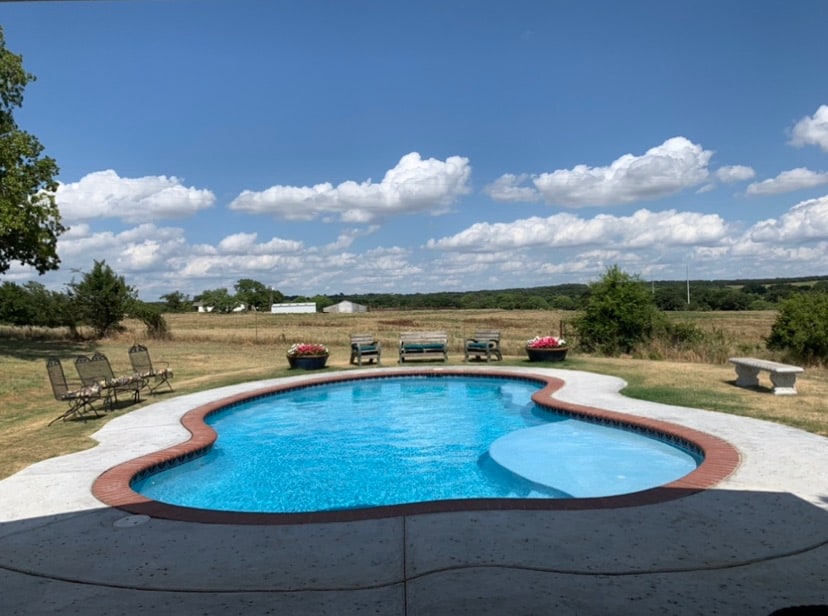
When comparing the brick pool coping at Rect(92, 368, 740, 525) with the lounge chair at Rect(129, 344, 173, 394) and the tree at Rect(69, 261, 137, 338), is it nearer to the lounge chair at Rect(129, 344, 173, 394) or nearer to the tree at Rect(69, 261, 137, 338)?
the lounge chair at Rect(129, 344, 173, 394)

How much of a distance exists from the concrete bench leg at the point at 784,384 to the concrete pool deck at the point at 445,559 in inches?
214

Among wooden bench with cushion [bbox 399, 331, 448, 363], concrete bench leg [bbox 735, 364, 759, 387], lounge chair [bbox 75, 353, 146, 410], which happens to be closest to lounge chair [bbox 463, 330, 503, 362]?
wooden bench with cushion [bbox 399, 331, 448, 363]

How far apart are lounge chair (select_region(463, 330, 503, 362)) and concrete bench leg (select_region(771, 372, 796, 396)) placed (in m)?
8.44

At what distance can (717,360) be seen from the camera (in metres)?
17.2

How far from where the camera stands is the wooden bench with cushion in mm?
18922

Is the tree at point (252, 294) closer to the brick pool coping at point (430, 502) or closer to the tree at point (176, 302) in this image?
the tree at point (176, 302)

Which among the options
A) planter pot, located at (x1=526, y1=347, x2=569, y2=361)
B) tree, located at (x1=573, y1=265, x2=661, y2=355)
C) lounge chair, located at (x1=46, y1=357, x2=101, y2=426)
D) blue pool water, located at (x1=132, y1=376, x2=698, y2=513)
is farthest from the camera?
tree, located at (x1=573, y1=265, x2=661, y2=355)

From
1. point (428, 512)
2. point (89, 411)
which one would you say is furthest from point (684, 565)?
point (89, 411)

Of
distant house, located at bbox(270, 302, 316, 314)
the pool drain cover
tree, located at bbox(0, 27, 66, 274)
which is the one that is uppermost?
tree, located at bbox(0, 27, 66, 274)

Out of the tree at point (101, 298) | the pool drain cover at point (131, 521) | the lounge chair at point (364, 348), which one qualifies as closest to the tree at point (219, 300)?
the tree at point (101, 298)

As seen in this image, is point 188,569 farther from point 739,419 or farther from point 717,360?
point 717,360

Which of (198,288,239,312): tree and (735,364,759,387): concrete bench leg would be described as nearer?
(735,364,759,387): concrete bench leg

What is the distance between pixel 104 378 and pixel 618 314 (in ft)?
48.7

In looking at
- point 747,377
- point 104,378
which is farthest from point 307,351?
point 747,377
